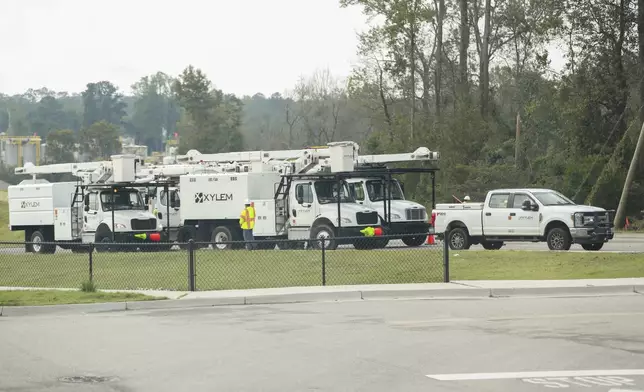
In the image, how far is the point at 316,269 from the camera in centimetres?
2369

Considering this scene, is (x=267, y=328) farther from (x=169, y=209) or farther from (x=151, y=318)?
(x=169, y=209)

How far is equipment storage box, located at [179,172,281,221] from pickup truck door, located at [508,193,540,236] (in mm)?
8964

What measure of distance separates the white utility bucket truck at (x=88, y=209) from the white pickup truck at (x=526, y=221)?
11.4 metres

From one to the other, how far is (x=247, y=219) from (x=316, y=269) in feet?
28.6

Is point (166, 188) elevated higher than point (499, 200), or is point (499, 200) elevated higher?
point (166, 188)

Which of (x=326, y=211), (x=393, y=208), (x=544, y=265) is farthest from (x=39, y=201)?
(x=544, y=265)

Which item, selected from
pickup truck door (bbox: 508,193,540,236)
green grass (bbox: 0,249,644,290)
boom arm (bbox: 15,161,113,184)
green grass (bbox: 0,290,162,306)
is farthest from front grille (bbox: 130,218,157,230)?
green grass (bbox: 0,290,162,306)

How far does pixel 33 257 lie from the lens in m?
29.5

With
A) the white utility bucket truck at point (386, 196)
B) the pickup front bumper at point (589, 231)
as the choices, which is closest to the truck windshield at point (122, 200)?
the white utility bucket truck at point (386, 196)

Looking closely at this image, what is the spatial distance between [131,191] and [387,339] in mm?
24878

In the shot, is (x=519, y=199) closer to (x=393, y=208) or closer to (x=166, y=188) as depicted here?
(x=393, y=208)

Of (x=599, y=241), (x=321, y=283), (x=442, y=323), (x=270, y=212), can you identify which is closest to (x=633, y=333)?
(x=442, y=323)

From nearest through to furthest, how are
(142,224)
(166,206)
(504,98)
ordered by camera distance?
(142,224) < (166,206) < (504,98)

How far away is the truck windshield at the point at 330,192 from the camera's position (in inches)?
1256
